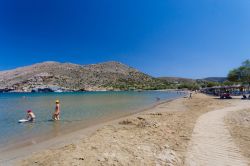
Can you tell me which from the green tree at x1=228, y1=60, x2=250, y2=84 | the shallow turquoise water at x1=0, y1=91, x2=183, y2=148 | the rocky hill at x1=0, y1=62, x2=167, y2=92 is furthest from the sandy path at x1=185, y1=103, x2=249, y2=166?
the rocky hill at x1=0, y1=62, x2=167, y2=92

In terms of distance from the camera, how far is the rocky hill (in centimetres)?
15456

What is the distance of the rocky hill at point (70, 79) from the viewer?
507 feet

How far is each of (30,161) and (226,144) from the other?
Result: 23.3ft

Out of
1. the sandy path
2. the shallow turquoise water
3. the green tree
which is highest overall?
the green tree

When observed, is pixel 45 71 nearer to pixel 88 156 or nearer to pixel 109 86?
pixel 109 86

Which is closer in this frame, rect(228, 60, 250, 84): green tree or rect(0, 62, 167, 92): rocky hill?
rect(228, 60, 250, 84): green tree

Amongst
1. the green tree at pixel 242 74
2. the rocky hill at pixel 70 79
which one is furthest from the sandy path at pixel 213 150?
the rocky hill at pixel 70 79

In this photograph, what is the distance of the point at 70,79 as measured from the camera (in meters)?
163

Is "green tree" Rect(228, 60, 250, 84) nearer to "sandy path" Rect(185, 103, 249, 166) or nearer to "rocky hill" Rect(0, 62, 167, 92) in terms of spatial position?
"sandy path" Rect(185, 103, 249, 166)

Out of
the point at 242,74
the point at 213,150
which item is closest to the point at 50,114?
the point at 213,150

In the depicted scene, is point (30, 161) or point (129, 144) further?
point (129, 144)

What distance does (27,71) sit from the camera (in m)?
185

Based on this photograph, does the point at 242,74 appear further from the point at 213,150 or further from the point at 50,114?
the point at 213,150

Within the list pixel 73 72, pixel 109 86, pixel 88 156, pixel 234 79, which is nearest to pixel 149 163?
pixel 88 156
